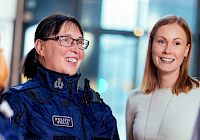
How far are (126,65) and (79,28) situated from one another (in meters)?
2.65

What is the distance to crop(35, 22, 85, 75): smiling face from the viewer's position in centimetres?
163

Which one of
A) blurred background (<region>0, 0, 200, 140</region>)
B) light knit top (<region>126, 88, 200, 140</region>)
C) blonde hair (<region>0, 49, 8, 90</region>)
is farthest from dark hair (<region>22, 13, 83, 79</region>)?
blurred background (<region>0, 0, 200, 140</region>)

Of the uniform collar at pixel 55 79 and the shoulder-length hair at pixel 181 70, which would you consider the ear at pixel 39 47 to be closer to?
the uniform collar at pixel 55 79

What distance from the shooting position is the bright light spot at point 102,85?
4.21 metres

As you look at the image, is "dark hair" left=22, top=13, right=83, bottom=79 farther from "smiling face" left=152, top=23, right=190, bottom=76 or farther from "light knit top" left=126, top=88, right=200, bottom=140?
"light knit top" left=126, top=88, right=200, bottom=140

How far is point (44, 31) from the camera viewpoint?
5.46 ft

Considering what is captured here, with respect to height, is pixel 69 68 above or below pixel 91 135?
above

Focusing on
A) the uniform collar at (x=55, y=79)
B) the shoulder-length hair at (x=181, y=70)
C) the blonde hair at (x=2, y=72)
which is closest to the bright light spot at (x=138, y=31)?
the shoulder-length hair at (x=181, y=70)

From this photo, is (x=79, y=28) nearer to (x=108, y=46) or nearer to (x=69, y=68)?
(x=69, y=68)

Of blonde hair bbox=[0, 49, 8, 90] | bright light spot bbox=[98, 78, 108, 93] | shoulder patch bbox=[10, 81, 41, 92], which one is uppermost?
blonde hair bbox=[0, 49, 8, 90]

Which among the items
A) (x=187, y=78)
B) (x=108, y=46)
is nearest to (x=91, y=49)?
(x=108, y=46)

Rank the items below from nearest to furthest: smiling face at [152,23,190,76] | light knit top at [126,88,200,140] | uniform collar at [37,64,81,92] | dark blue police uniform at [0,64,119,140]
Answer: dark blue police uniform at [0,64,119,140] → uniform collar at [37,64,81,92] → light knit top at [126,88,200,140] → smiling face at [152,23,190,76]

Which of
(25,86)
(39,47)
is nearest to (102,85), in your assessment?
(39,47)

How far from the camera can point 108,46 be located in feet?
14.1
